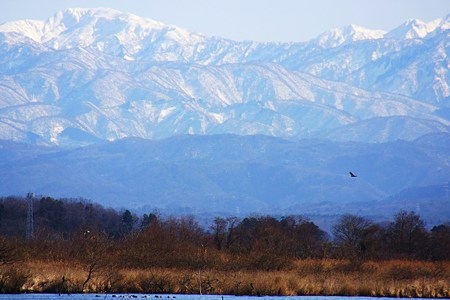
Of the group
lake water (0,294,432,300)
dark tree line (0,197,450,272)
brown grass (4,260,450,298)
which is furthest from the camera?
dark tree line (0,197,450,272)

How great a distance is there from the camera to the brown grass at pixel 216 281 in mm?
69500

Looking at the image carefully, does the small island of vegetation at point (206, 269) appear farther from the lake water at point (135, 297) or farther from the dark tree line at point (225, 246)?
the lake water at point (135, 297)

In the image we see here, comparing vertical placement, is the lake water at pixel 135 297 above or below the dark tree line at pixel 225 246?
below

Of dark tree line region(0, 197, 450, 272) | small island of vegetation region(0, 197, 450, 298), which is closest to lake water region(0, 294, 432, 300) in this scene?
small island of vegetation region(0, 197, 450, 298)

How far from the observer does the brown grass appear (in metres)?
69.5

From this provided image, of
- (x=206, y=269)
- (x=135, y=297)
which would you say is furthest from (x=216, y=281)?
(x=135, y=297)

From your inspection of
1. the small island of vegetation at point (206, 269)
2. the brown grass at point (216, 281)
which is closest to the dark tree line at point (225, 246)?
the small island of vegetation at point (206, 269)

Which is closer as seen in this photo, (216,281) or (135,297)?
(135,297)

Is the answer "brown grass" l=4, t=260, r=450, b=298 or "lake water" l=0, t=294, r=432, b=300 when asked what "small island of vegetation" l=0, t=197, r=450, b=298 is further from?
"lake water" l=0, t=294, r=432, b=300

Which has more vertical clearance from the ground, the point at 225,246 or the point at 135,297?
the point at 225,246

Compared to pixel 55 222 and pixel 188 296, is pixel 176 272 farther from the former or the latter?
pixel 55 222

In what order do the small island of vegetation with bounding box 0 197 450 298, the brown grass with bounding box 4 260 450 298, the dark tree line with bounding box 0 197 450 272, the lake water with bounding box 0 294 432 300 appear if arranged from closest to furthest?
1. the lake water with bounding box 0 294 432 300
2. the brown grass with bounding box 4 260 450 298
3. the small island of vegetation with bounding box 0 197 450 298
4. the dark tree line with bounding box 0 197 450 272

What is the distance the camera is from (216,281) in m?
72.9

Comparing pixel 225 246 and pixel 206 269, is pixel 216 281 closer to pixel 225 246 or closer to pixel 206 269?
pixel 206 269
